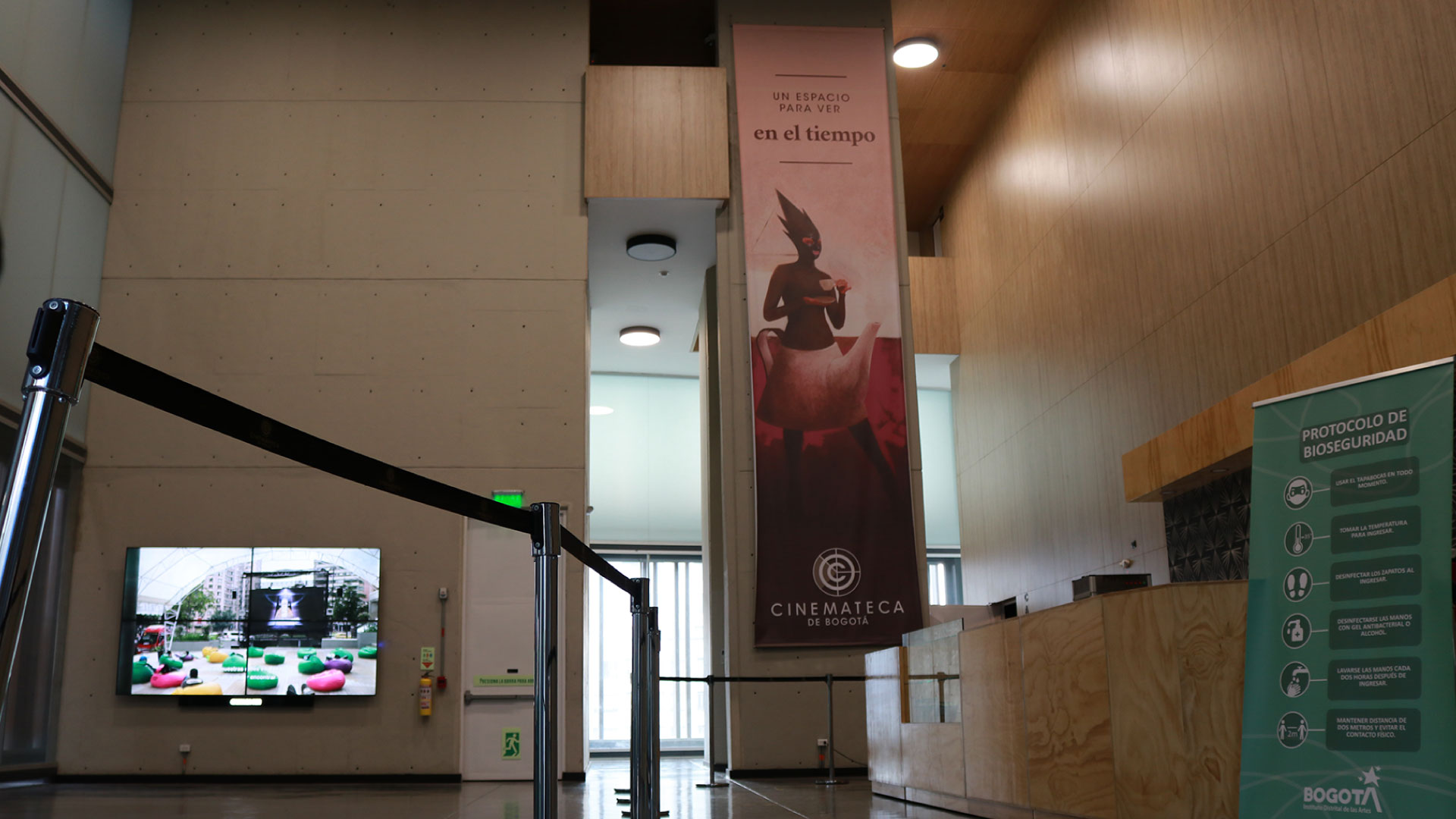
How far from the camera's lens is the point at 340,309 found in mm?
10070

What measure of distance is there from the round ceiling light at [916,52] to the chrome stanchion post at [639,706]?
886 centimetres

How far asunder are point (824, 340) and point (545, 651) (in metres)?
7.98

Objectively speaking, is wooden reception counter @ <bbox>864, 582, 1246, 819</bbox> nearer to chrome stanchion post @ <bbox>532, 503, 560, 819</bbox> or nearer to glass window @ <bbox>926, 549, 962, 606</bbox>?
chrome stanchion post @ <bbox>532, 503, 560, 819</bbox>

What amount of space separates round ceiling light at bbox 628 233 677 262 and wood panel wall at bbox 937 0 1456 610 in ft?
12.3

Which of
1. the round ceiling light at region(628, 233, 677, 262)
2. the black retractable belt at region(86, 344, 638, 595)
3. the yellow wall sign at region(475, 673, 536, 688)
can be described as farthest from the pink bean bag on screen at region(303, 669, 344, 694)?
the black retractable belt at region(86, 344, 638, 595)

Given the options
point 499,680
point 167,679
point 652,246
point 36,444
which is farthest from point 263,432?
point 652,246

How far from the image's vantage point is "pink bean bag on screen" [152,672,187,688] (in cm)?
910

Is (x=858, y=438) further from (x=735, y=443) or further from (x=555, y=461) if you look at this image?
(x=555, y=461)

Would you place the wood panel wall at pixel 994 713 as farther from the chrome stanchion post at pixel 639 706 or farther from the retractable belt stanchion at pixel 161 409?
the retractable belt stanchion at pixel 161 409

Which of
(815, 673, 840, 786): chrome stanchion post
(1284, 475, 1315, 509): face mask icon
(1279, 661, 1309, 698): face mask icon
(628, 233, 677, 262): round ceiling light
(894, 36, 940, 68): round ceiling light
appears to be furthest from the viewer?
(894, 36, 940, 68): round ceiling light

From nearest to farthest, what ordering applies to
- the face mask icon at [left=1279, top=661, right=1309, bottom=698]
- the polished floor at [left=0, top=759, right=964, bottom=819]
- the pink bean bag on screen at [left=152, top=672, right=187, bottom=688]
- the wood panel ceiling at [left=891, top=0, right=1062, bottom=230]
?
the face mask icon at [left=1279, top=661, right=1309, bottom=698] < the polished floor at [left=0, top=759, right=964, bottom=819] < the pink bean bag on screen at [left=152, top=672, right=187, bottom=688] < the wood panel ceiling at [left=891, top=0, right=1062, bottom=230]

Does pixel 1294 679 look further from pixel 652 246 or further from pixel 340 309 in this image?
pixel 652 246

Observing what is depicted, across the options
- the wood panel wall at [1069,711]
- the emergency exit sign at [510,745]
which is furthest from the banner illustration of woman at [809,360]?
the wood panel wall at [1069,711]

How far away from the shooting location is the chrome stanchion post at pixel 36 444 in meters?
1.14
